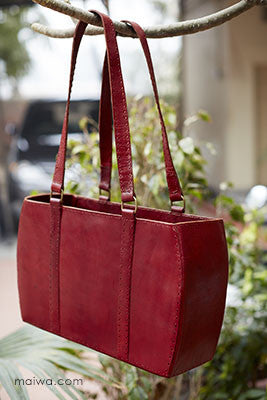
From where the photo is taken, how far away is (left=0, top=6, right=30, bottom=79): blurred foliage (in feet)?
17.5

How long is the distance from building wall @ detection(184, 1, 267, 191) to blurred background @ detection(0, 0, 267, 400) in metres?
0.01

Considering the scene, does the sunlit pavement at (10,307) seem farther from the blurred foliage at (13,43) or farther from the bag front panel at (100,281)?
the blurred foliage at (13,43)

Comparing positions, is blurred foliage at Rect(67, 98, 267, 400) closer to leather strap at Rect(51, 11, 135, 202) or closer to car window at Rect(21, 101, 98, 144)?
leather strap at Rect(51, 11, 135, 202)

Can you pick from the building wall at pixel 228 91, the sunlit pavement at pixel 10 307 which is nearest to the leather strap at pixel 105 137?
the sunlit pavement at pixel 10 307

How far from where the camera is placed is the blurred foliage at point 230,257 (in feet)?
5.28

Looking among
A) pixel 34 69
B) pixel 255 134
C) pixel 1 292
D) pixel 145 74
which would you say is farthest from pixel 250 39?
pixel 1 292

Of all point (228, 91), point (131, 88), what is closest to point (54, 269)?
point (131, 88)

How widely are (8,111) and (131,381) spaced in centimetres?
475

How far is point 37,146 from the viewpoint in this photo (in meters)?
5.58

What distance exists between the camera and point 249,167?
265 inches

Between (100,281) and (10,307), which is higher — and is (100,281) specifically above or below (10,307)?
above

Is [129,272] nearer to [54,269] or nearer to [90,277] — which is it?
[90,277]

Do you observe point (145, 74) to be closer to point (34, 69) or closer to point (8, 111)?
point (34, 69)

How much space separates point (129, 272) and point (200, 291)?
0.12 m
